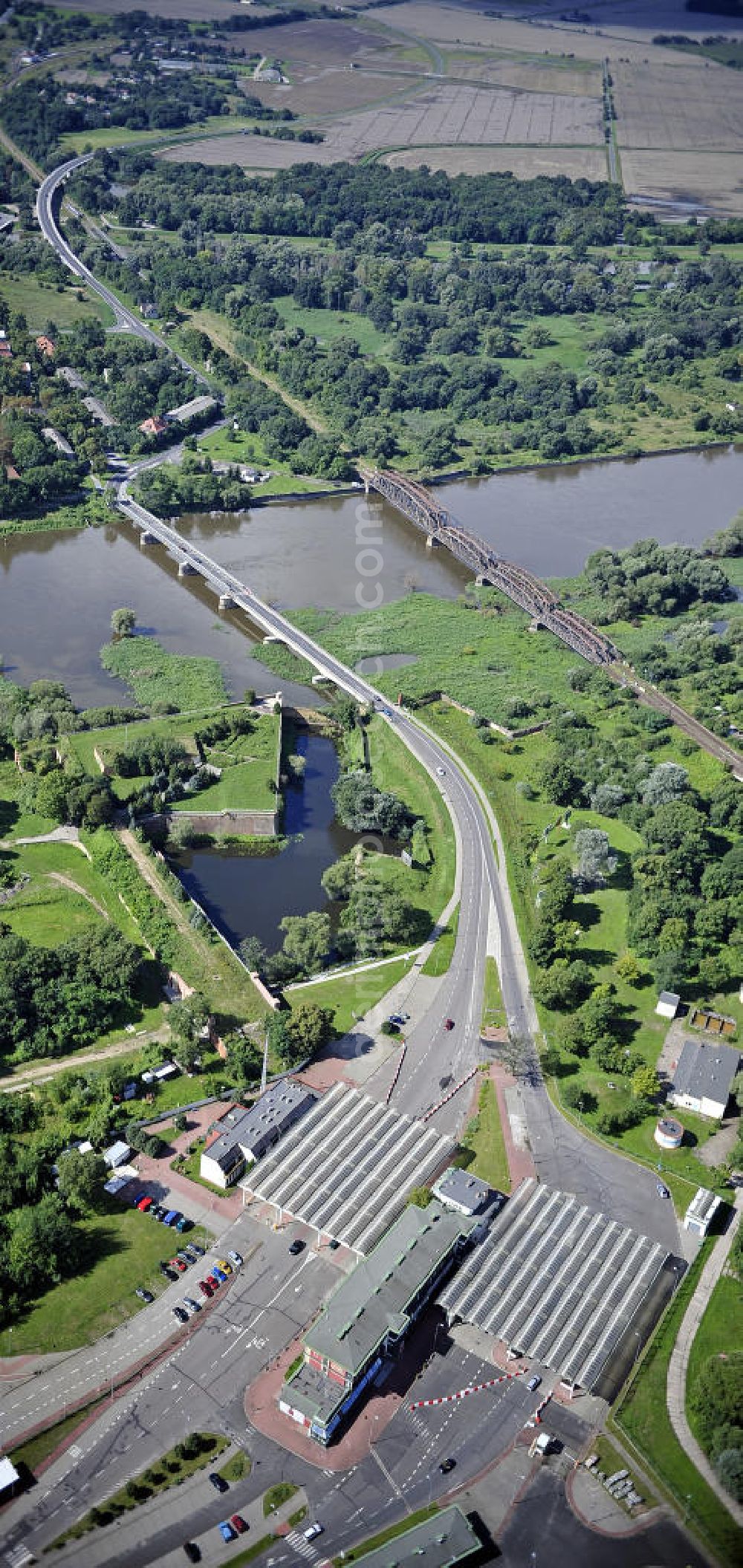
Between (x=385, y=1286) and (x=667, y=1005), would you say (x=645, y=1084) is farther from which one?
(x=385, y=1286)

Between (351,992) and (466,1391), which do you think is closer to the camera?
(466,1391)

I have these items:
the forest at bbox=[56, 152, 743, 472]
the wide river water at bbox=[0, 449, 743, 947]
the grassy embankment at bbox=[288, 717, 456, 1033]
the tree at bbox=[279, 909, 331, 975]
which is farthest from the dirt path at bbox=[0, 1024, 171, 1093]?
the forest at bbox=[56, 152, 743, 472]

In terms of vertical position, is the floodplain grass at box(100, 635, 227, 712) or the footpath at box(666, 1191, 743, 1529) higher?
the floodplain grass at box(100, 635, 227, 712)

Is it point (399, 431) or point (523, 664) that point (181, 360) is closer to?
point (399, 431)

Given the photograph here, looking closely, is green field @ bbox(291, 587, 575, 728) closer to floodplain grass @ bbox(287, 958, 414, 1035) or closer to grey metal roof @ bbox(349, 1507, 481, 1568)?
floodplain grass @ bbox(287, 958, 414, 1035)

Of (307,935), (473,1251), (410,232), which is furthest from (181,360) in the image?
(473,1251)

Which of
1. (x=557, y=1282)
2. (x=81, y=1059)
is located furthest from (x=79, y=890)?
(x=557, y=1282)
